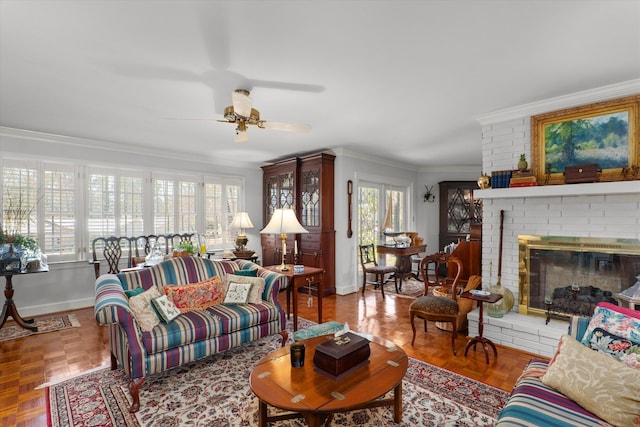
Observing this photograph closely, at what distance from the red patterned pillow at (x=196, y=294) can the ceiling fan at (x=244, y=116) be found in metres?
1.48

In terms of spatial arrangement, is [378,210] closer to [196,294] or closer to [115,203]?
[196,294]

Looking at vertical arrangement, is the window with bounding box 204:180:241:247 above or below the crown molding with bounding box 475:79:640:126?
below

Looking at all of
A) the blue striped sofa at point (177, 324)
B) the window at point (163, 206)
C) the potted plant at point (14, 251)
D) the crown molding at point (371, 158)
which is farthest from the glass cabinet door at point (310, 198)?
the potted plant at point (14, 251)

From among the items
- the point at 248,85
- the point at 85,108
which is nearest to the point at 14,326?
the point at 85,108

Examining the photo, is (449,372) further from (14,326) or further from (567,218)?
(14,326)

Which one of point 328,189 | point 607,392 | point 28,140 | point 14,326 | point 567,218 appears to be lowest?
point 14,326

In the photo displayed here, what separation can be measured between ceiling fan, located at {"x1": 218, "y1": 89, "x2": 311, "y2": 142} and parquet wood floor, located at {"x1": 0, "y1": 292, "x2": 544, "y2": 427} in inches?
96.4

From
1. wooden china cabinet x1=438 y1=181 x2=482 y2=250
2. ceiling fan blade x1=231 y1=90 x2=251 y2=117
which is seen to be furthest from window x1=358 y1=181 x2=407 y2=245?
ceiling fan blade x1=231 y1=90 x2=251 y2=117

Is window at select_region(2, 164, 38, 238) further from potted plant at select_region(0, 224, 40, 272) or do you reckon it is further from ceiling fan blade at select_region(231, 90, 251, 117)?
ceiling fan blade at select_region(231, 90, 251, 117)

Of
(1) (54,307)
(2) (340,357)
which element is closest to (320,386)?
(2) (340,357)

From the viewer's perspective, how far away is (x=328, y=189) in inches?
212

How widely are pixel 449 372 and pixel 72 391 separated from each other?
305 cm

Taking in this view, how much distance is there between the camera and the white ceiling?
1774 mm

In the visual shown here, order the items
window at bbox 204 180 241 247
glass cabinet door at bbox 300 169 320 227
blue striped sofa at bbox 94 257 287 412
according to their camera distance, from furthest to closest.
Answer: window at bbox 204 180 241 247 < glass cabinet door at bbox 300 169 320 227 < blue striped sofa at bbox 94 257 287 412
